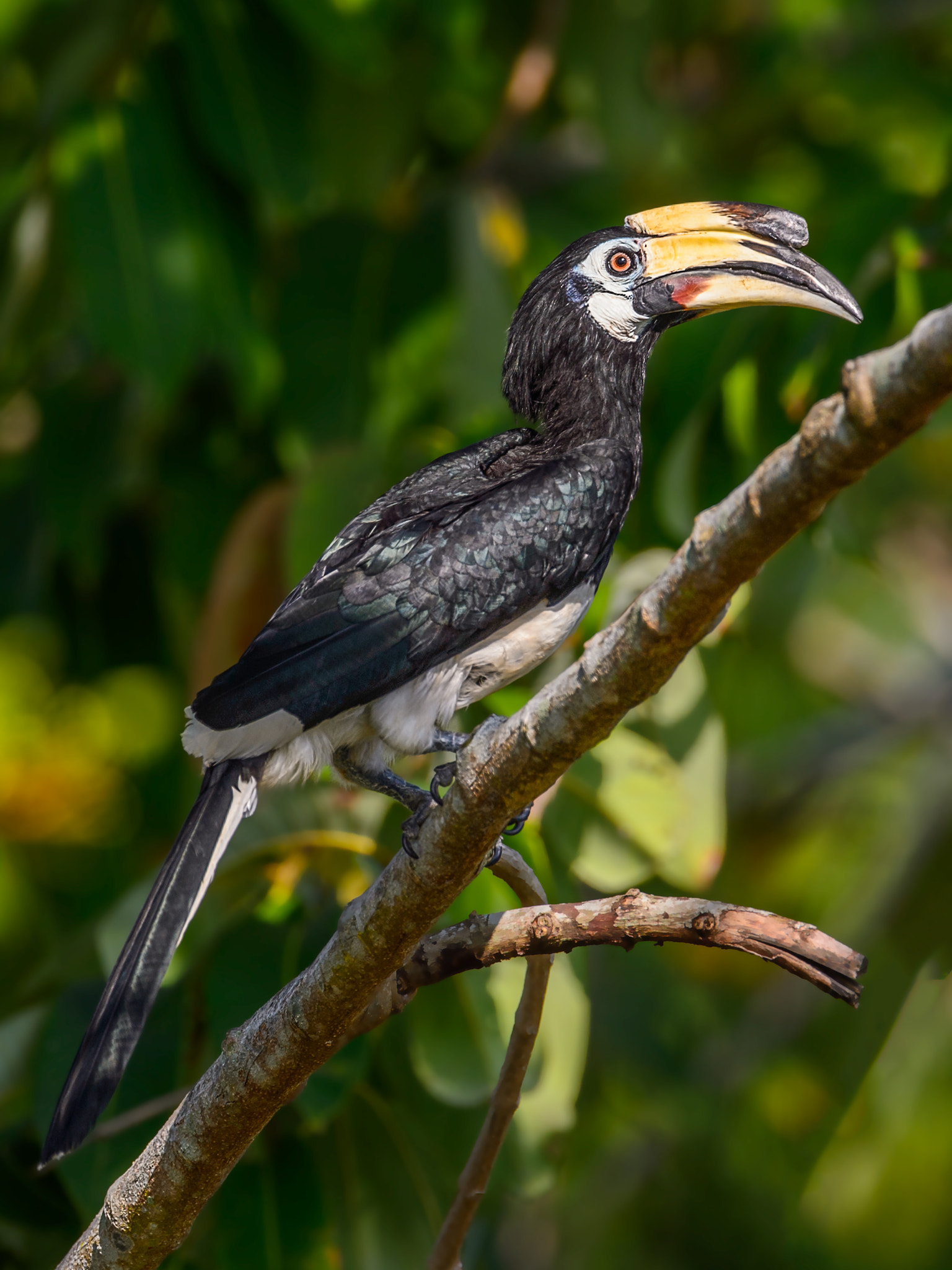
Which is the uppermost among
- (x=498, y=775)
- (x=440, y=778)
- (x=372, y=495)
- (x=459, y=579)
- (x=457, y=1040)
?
(x=372, y=495)

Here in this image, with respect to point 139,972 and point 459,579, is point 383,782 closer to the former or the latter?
point 459,579

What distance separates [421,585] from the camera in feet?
9.21

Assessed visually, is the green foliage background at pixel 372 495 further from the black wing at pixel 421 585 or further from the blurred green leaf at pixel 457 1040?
the black wing at pixel 421 585

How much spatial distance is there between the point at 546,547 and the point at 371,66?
2020mm

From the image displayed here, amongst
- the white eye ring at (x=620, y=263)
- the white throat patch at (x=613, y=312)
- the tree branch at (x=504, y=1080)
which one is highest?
the white eye ring at (x=620, y=263)

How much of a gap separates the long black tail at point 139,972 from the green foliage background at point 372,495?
49 cm

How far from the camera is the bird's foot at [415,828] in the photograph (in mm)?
2311

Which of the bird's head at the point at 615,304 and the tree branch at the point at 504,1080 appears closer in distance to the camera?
the tree branch at the point at 504,1080

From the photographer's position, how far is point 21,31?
438cm

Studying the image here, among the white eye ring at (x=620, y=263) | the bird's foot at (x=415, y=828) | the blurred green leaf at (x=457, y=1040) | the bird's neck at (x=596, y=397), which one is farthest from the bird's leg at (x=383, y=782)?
the white eye ring at (x=620, y=263)

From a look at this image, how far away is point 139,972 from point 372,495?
5.43ft

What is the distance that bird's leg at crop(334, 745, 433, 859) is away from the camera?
114 inches

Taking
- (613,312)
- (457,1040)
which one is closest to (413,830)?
(457,1040)

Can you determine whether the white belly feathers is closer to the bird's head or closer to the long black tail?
the long black tail
